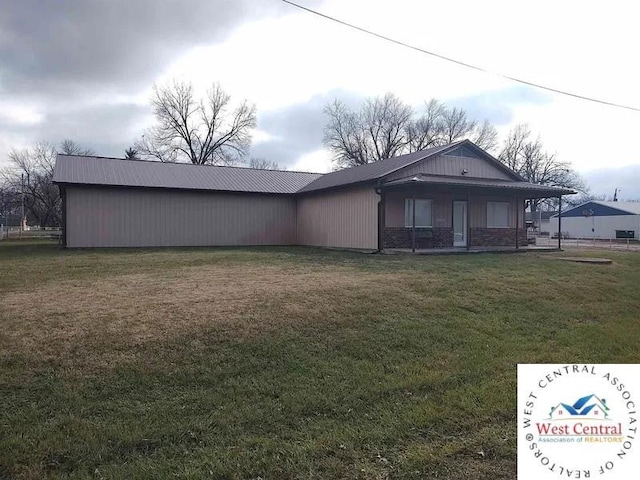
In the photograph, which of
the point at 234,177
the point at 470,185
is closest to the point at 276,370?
the point at 470,185

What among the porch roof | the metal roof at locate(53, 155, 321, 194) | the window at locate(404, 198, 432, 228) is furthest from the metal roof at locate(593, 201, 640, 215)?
the window at locate(404, 198, 432, 228)

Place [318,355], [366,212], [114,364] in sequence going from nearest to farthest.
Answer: [114,364] → [318,355] → [366,212]

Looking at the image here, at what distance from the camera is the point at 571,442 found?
9.95ft

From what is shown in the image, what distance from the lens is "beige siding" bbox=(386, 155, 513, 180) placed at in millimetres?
17700

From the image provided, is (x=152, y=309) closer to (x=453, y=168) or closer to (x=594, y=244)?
(x=453, y=168)

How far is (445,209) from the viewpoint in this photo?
18.2 m

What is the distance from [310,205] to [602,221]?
125ft

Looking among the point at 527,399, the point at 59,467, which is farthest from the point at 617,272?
the point at 59,467

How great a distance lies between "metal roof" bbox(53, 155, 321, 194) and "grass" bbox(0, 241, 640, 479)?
35.4ft

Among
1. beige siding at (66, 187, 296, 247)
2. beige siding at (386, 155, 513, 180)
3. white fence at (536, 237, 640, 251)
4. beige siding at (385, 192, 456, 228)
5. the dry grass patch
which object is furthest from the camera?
white fence at (536, 237, 640, 251)

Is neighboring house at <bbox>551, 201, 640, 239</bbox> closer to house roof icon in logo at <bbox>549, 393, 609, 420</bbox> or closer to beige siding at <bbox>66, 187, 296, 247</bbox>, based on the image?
beige siding at <bbox>66, 187, 296, 247</bbox>

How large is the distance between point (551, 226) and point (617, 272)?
45.7m

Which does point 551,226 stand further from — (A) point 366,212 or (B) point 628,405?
(B) point 628,405

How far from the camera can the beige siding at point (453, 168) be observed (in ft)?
58.1
